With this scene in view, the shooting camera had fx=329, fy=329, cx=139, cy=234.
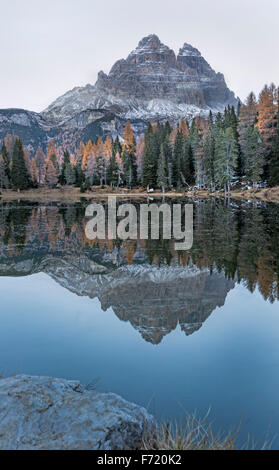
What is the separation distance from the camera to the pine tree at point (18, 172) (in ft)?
259

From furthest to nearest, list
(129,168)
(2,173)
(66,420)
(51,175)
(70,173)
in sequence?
(51,175) < (70,173) < (129,168) < (2,173) < (66,420)

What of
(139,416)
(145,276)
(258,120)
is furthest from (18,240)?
(258,120)

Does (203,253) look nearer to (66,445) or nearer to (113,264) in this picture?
(113,264)

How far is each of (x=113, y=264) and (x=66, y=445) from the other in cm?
936

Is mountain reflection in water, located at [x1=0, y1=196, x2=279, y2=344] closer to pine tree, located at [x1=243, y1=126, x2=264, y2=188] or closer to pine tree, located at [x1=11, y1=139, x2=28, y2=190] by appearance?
pine tree, located at [x1=243, y1=126, x2=264, y2=188]

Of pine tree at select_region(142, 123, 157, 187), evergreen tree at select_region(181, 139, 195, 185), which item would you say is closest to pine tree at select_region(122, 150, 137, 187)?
pine tree at select_region(142, 123, 157, 187)

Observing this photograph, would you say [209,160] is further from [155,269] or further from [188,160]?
[155,269]

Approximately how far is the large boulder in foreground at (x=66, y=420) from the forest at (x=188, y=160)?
45.8 metres

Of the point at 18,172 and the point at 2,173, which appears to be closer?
the point at 2,173

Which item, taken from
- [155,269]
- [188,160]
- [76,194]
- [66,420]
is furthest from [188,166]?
[66,420]

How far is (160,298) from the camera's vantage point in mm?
8477

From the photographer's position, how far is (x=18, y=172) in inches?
3103

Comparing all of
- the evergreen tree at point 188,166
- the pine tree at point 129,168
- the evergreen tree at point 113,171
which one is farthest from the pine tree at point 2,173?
the evergreen tree at point 188,166

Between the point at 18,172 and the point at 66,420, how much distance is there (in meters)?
82.6
